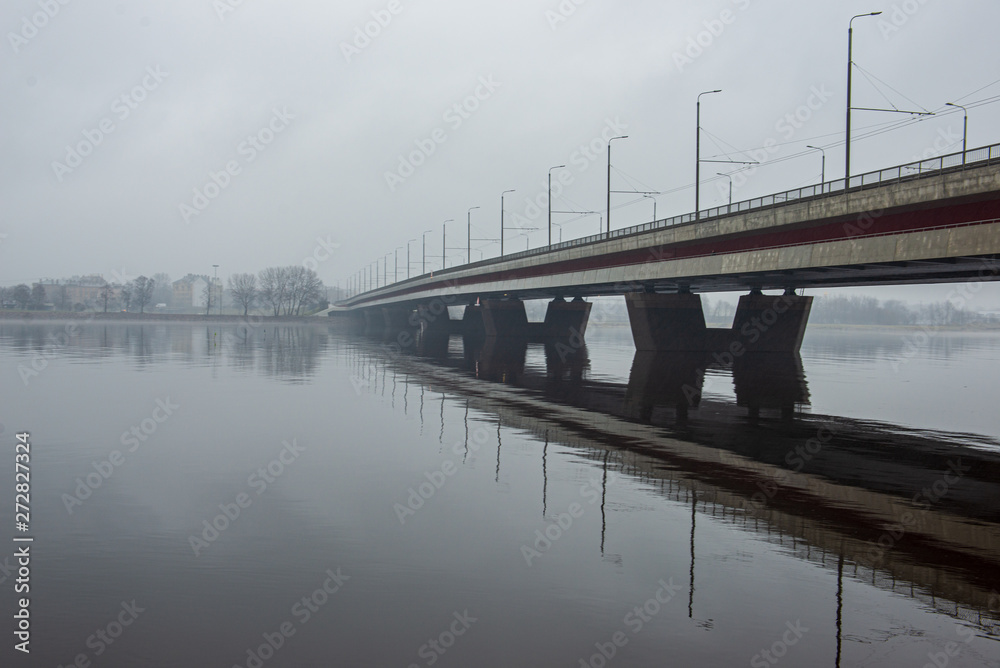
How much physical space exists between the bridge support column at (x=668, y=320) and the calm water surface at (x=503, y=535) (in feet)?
107

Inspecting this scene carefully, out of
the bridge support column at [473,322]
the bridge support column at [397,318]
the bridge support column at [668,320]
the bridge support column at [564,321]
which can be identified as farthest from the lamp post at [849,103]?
the bridge support column at [397,318]

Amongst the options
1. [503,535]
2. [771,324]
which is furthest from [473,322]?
[503,535]

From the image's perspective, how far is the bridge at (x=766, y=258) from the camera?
99.6ft

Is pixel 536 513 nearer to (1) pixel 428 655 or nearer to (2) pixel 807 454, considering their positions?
(1) pixel 428 655

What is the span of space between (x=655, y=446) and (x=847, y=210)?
20.4m

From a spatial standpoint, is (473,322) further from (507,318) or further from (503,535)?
(503,535)

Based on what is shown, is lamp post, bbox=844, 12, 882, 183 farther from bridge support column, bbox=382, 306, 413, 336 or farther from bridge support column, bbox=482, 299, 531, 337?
bridge support column, bbox=382, 306, 413, 336

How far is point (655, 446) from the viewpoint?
21.2 metres

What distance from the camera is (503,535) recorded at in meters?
12.8

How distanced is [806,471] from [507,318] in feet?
254

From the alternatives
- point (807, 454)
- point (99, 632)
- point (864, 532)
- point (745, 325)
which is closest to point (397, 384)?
point (807, 454)

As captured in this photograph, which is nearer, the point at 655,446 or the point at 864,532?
the point at 864,532

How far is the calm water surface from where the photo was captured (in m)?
8.76

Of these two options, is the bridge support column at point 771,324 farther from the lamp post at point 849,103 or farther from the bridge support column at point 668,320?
the lamp post at point 849,103
